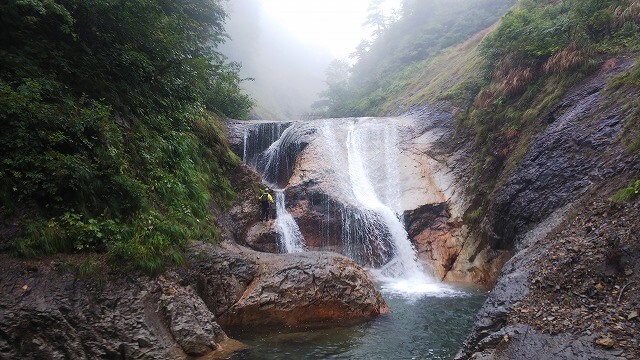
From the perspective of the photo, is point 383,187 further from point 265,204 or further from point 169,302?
point 169,302

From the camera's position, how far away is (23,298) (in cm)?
444

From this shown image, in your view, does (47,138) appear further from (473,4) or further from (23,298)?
(473,4)

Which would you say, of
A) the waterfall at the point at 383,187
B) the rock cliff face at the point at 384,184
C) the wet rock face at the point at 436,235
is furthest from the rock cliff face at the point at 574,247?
the waterfall at the point at 383,187

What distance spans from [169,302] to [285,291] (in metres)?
2.42

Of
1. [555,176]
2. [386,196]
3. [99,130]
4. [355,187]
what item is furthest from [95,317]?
[386,196]

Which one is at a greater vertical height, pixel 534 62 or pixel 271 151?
pixel 534 62

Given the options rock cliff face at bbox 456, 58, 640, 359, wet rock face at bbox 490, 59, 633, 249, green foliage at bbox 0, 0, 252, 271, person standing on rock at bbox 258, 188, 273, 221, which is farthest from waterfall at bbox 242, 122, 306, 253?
rock cliff face at bbox 456, 58, 640, 359

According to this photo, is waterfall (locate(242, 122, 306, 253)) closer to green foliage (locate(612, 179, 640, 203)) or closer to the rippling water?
the rippling water

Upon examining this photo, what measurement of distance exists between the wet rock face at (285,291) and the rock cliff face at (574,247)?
3.14 metres

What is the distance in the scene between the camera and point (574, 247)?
562 cm

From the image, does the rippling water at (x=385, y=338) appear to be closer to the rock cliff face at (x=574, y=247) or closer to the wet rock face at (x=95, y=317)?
the wet rock face at (x=95, y=317)

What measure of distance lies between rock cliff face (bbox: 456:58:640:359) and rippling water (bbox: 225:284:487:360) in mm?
→ 1524

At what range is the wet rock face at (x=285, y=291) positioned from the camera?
715 cm

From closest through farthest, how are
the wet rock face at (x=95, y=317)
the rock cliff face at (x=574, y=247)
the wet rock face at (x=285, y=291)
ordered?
the rock cliff face at (x=574, y=247), the wet rock face at (x=95, y=317), the wet rock face at (x=285, y=291)
